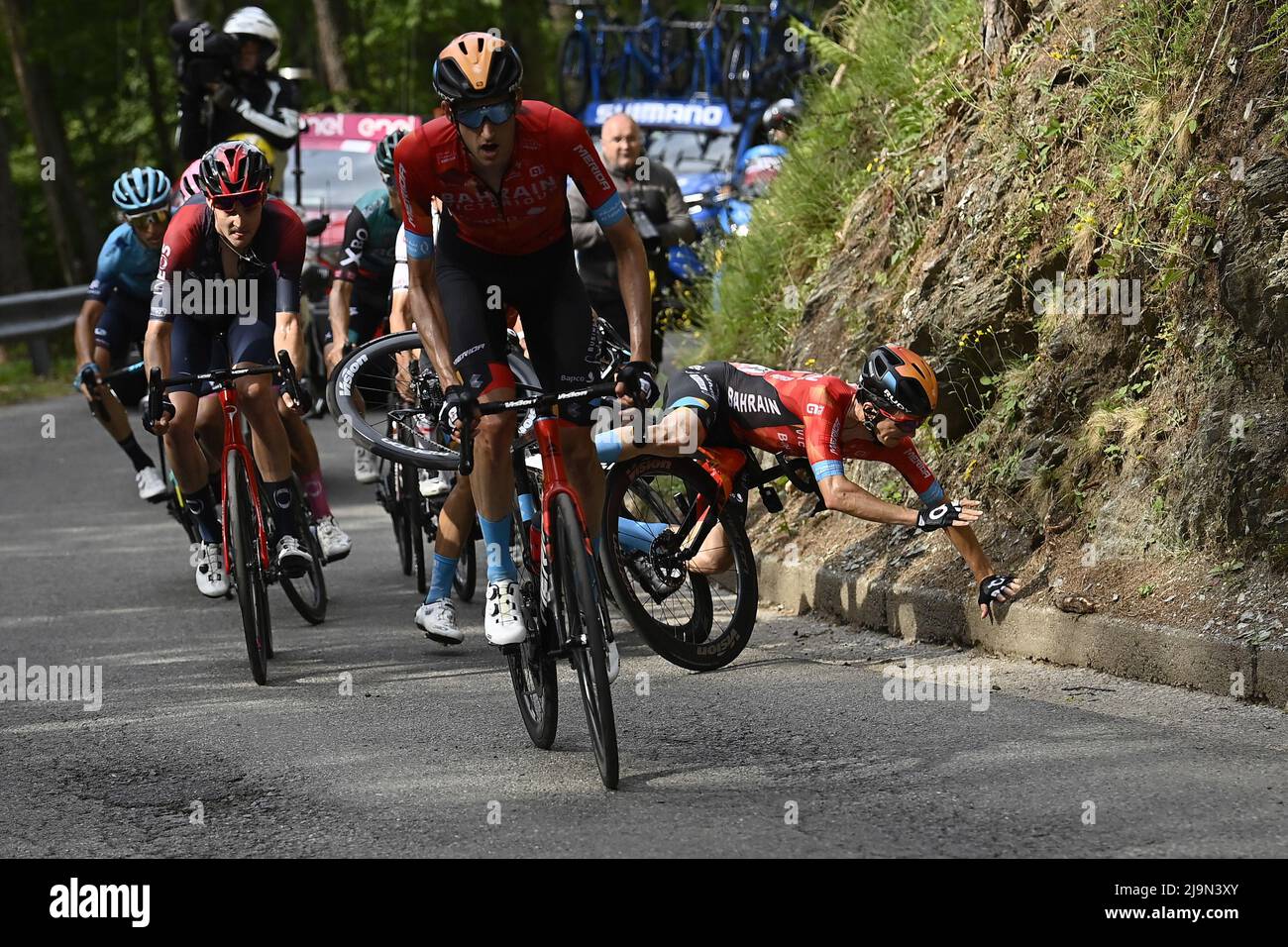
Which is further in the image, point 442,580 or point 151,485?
point 151,485

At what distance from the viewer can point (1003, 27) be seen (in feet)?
32.9

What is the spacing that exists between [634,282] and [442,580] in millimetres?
1557

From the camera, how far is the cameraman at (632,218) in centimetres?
1032

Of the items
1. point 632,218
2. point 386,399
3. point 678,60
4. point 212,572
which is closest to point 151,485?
point 212,572

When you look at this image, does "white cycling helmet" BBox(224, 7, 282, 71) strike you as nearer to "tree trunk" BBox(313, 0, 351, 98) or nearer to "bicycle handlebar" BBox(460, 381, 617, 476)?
"bicycle handlebar" BBox(460, 381, 617, 476)

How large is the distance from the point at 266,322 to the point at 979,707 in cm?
Answer: 384

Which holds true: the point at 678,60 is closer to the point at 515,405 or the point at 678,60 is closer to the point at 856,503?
the point at 856,503

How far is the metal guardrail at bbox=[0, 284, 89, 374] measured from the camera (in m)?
19.7

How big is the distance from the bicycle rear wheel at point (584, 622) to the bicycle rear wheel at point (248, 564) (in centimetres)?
210

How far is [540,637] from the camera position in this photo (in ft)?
19.7

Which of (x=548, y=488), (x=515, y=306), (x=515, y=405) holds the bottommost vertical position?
(x=548, y=488)

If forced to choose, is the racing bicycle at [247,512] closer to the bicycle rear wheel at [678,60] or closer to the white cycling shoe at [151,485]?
the white cycling shoe at [151,485]

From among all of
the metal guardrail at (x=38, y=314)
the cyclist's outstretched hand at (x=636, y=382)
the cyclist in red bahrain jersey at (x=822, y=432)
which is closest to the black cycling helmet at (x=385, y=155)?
the cyclist in red bahrain jersey at (x=822, y=432)
